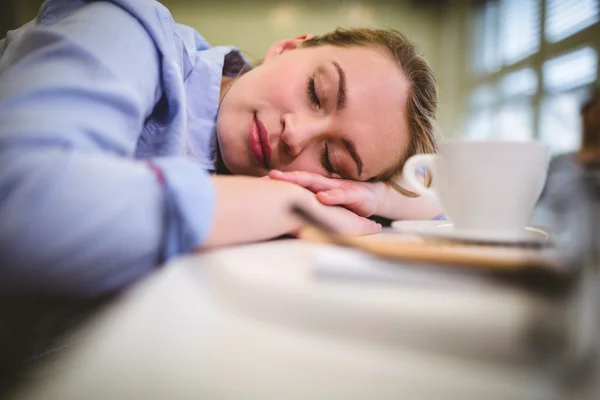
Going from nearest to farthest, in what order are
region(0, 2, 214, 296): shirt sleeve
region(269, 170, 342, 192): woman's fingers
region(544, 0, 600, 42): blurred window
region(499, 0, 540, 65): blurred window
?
region(0, 2, 214, 296): shirt sleeve
region(269, 170, 342, 192): woman's fingers
region(544, 0, 600, 42): blurred window
region(499, 0, 540, 65): blurred window

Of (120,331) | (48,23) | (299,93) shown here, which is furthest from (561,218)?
(48,23)

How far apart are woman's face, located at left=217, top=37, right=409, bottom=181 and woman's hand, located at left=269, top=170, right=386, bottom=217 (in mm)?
61

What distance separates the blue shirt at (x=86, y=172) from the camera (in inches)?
10.7

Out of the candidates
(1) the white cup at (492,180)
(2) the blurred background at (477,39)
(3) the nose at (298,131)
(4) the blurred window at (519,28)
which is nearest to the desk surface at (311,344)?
(1) the white cup at (492,180)

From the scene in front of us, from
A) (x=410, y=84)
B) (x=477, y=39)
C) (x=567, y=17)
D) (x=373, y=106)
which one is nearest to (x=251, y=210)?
(x=373, y=106)

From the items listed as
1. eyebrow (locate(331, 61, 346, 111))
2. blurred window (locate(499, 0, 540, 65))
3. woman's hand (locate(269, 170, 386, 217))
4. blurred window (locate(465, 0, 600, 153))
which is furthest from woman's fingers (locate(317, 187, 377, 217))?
blurred window (locate(499, 0, 540, 65))

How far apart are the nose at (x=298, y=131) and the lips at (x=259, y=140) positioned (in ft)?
0.09

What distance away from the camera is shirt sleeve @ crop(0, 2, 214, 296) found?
27 cm

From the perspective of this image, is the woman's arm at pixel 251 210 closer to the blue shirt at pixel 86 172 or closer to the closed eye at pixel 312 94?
the blue shirt at pixel 86 172

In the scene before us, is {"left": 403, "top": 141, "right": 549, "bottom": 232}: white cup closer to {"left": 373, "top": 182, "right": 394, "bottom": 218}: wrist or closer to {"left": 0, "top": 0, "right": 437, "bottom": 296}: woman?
{"left": 0, "top": 0, "right": 437, "bottom": 296}: woman

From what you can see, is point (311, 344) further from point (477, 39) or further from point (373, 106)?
point (477, 39)

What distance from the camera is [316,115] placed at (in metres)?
0.63

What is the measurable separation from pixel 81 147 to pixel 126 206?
0.07 m

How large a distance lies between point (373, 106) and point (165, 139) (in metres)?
0.30
